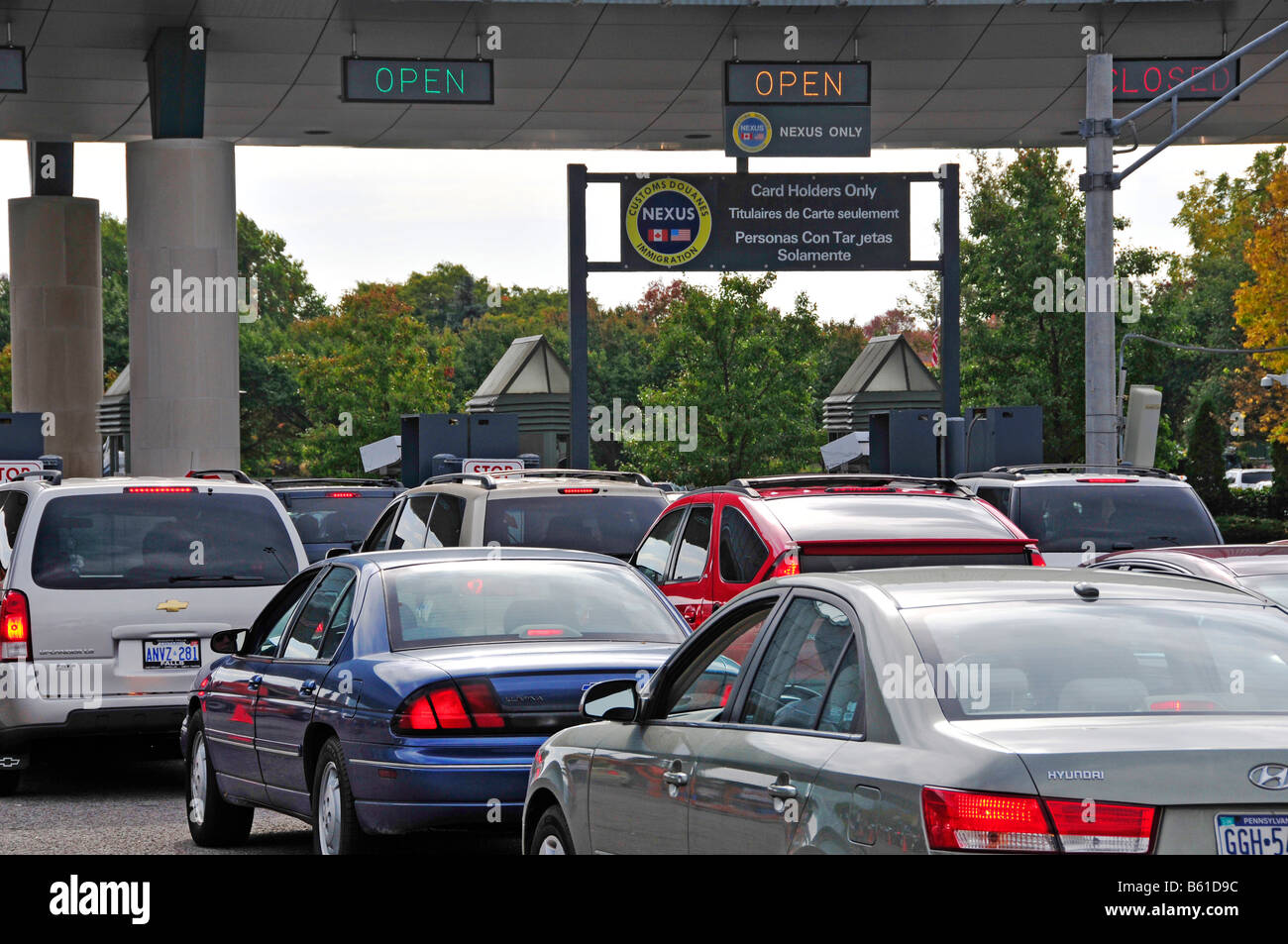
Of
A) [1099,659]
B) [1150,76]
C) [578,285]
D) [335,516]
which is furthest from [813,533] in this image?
[578,285]

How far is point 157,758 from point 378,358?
57314 millimetres

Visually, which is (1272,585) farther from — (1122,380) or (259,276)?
(259,276)

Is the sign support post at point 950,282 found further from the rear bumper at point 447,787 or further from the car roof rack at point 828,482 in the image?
the rear bumper at point 447,787

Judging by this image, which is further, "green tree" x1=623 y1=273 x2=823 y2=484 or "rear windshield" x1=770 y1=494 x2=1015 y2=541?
"green tree" x1=623 y1=273 x2=823 y2=484

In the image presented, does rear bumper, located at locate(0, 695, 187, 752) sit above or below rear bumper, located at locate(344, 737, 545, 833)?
below

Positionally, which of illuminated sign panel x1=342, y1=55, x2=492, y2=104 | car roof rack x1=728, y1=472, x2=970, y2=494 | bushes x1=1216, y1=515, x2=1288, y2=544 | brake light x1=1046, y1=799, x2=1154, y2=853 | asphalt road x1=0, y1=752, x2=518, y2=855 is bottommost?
bushes x1=1216, y1=515, x2=1288, y2=544

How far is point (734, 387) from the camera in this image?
178 ft

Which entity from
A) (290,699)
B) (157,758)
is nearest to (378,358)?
(157,758)

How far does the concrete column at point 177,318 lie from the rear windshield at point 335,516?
7.32 m

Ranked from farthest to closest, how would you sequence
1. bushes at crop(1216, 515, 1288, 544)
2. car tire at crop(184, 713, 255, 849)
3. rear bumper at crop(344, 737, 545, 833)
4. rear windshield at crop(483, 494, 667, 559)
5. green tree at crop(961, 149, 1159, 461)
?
green tree at crop(961, 149, 1159, 461) → bushes at crop(1216, 515, 1288, 544) → rear windshield at crop(483, 494, 667, 559) → car tire at crop(184, 713, 255, 849) → rear bumper at crop(344, 737, 545, 833)

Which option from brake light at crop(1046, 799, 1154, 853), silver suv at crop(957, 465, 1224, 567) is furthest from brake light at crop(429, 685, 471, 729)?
silver suv at crop(957, 465, 1224, 567)

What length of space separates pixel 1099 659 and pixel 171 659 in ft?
26.4

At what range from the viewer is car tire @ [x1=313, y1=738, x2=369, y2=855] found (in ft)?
26.8

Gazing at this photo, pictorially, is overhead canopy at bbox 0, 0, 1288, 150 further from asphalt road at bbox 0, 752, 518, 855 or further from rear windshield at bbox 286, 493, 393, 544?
asphalt road at bbox 0, 752, 518, 855
